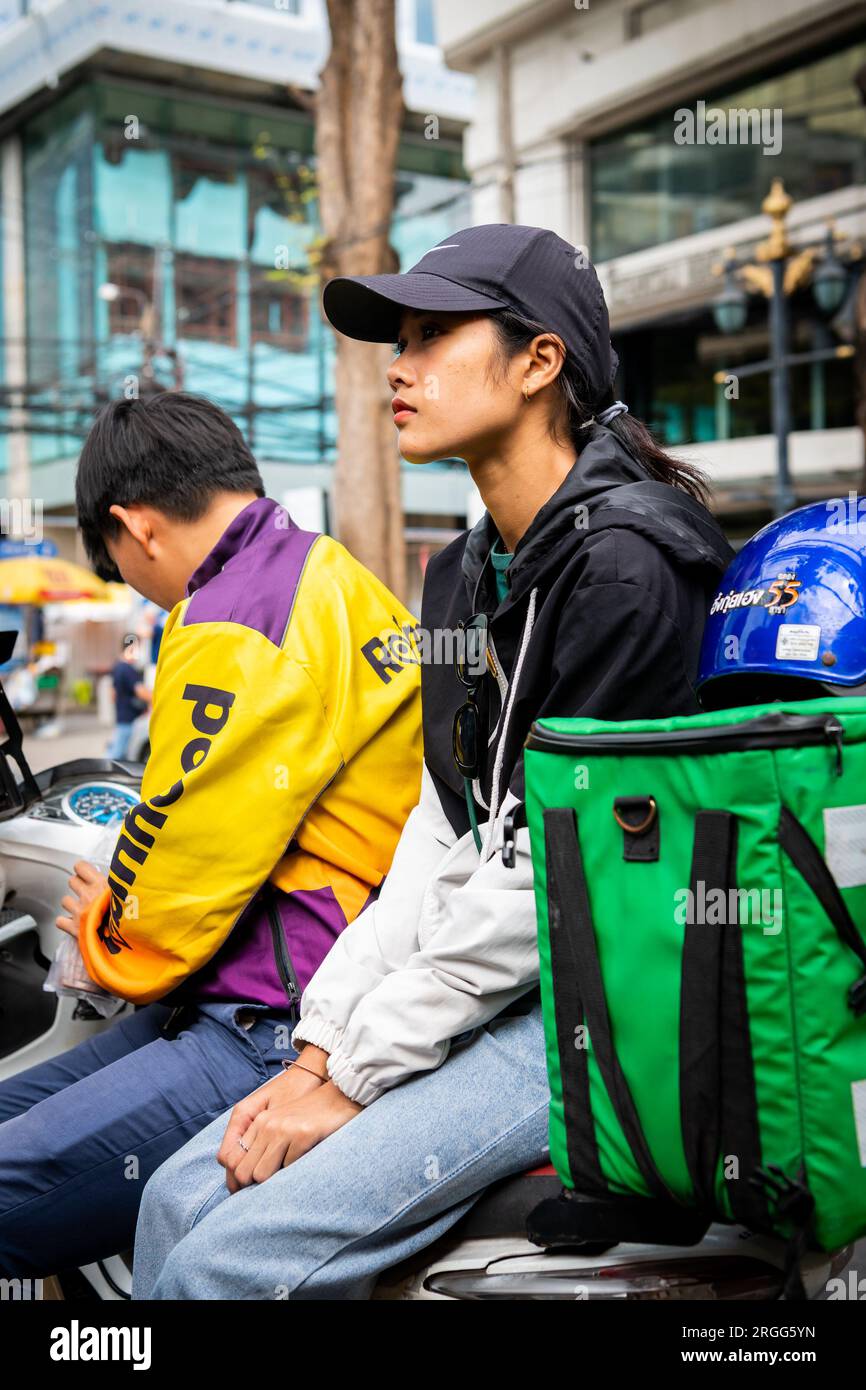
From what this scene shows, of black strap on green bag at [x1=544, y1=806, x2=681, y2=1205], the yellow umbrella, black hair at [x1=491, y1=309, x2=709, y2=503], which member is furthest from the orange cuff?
the yellow umbrella

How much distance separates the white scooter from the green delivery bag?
0.85ft

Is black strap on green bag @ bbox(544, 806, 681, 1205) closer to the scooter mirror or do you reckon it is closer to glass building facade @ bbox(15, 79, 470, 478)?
the scooter mirror

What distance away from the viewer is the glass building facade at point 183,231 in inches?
1035

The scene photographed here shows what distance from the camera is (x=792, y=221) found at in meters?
15.9

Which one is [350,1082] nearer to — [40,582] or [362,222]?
[362,222]

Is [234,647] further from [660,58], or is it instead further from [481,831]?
[660,58]

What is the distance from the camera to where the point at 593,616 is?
167 cm

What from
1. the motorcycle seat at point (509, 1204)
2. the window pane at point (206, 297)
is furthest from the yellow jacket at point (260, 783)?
the window pane at point (206, 297)

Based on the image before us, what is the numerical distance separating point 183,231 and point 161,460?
90.0 ft

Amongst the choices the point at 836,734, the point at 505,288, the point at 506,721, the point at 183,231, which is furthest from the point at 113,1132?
the point at 183,231

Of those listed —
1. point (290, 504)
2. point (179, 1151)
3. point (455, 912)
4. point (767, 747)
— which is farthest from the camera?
point (290, 504)

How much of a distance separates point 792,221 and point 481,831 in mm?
15985

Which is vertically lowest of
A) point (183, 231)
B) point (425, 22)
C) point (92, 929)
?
point (92, 929)

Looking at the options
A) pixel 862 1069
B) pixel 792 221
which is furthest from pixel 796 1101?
pixel 792 221
